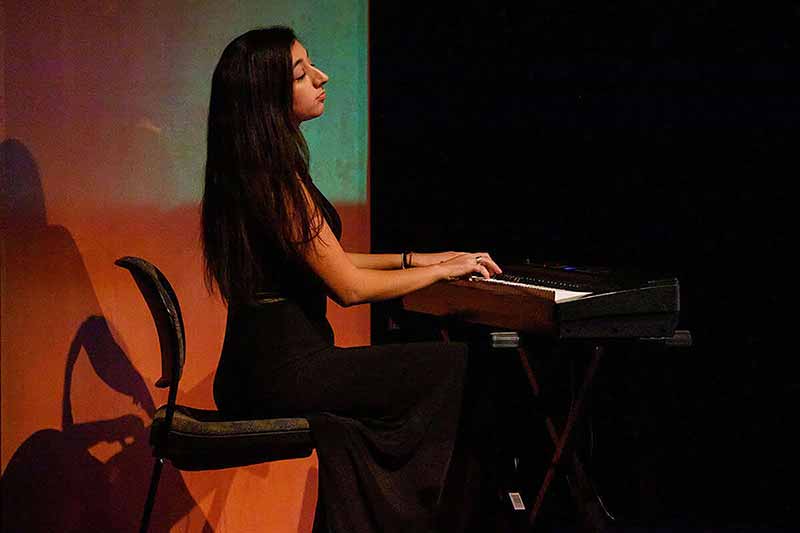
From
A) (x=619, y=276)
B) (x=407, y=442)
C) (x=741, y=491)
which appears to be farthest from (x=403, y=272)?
(x=741, y=491)

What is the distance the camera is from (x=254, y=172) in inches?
90.2

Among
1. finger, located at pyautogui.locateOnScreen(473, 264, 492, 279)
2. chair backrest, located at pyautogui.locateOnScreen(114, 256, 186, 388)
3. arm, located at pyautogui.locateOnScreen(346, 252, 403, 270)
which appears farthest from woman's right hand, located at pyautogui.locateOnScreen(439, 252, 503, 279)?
chair backrest, located at pyautogui.locateOnScreen(114, 256, 186, 388)

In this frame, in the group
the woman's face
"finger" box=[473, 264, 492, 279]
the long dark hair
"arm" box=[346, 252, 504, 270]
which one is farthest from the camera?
"arm" box=[346, 252, 504, 270]

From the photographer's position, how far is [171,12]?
2.90m

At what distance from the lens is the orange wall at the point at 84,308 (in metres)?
2.42

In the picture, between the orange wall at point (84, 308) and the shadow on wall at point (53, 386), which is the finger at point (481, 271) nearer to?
the orange wall at point (84, 308)

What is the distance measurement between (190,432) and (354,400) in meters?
0.40

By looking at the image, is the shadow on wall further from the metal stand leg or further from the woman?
the metal stand leg

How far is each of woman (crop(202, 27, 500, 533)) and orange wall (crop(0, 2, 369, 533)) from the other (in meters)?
0.48

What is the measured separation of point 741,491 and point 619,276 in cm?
130

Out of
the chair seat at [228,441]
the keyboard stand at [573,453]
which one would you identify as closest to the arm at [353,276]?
the keyboard stand at [573,453]

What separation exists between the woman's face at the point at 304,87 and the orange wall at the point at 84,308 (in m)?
0.65

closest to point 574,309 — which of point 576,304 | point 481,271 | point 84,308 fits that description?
point 576,304

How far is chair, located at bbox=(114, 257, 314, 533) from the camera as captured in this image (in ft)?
7.00
